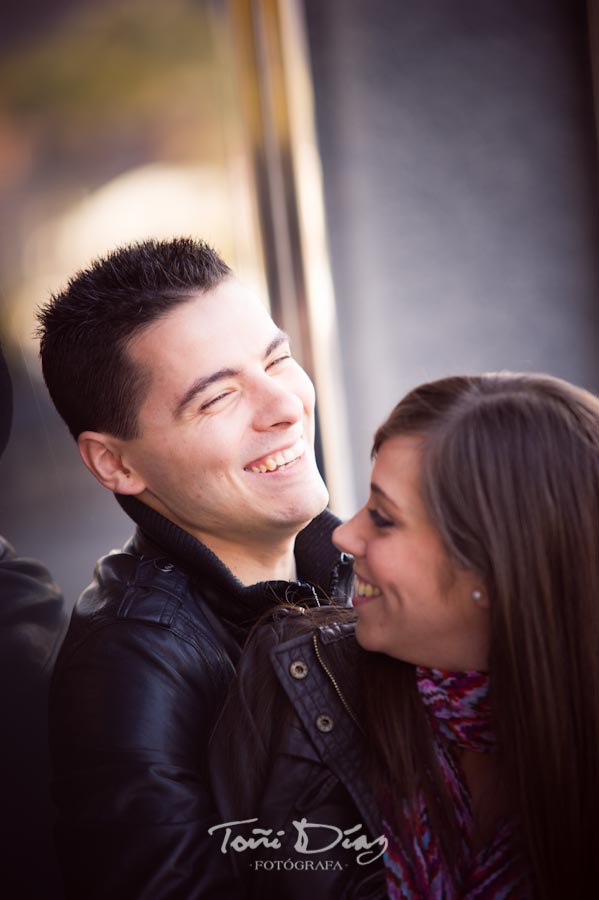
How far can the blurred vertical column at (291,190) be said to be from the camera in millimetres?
2023

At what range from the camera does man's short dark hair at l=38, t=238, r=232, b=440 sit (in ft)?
3.96

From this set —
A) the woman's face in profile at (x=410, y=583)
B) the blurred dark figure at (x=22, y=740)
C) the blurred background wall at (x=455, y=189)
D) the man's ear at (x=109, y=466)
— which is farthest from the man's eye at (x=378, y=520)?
the blurred background wall at (x=455, y=189)

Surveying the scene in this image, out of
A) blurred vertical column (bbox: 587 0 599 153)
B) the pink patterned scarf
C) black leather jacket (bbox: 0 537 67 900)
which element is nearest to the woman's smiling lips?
the pink patterned scarf

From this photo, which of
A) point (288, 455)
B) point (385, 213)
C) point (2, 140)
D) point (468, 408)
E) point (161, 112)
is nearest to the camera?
point (468, 408)

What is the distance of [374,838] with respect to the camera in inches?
39.0

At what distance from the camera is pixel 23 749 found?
1224mm

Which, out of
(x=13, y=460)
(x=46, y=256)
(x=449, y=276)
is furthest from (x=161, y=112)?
(x=449, y=276)

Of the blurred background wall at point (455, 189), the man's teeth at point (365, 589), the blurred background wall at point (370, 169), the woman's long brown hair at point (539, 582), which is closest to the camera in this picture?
the woman's long brown hair at point (539, 582)

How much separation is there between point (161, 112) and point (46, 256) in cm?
52

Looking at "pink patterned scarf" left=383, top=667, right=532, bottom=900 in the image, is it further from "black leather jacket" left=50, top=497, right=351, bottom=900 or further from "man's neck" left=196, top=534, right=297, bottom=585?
"man's neck" left=196, top=534, right=297, bottom=585

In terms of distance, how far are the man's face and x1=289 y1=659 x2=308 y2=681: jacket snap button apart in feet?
0.75

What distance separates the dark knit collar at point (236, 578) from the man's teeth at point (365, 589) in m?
0.18

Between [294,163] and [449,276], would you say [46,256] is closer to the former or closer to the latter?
[294,163]

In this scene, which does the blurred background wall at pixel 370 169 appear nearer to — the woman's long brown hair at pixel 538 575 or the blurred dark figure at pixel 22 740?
the blurred dark figure at pixel 22 740
